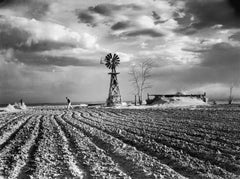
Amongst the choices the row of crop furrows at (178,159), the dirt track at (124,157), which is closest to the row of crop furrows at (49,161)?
the dirt track at (124,157)

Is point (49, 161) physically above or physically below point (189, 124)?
below

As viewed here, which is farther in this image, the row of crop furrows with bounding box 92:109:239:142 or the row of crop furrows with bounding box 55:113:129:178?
the row of crop furrows with bounding box 92:109:239:142

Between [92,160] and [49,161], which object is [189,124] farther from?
[49,161]

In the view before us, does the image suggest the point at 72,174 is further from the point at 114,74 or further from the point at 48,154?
the point at 114,74

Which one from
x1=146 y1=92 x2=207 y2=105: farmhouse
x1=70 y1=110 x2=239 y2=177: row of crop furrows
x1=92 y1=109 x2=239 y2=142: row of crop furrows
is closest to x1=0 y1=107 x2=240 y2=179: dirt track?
x1=70 y1=110 x2=239 y2=177: row of crop furrows

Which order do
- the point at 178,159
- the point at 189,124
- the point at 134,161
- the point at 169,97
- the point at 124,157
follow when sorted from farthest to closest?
1. the point at 169,97
2. the point at 189,124
3. the point at 124,157
4. the point at 178,159
5. the point at 134,161

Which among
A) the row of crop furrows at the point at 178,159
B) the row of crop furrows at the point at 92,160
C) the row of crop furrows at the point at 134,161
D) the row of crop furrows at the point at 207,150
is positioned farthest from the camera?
the row of crop furrows at the point at 207,150

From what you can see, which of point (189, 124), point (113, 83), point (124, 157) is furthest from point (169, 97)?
point (124, 157)

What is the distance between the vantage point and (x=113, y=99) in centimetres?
5719

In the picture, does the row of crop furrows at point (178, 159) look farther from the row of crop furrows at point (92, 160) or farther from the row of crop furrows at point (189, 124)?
the row of crop furrows at point (189, 124)

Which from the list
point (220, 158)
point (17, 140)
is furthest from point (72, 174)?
point (17, 140)

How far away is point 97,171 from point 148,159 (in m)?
2.04

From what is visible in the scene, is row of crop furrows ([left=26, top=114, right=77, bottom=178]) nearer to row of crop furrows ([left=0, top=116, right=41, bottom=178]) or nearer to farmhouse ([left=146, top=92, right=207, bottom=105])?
row of crop furrows ([left=0, top=116, right=41, bottom=178])

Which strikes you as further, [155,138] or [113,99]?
[113,99]
